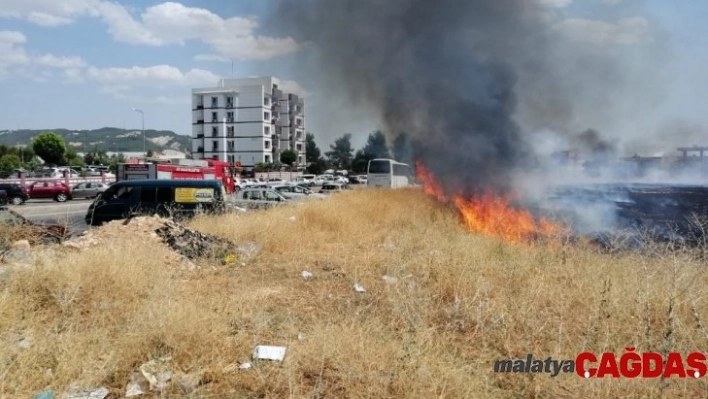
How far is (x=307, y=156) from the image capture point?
257 feet

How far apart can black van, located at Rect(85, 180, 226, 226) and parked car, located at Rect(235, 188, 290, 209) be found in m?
2.73

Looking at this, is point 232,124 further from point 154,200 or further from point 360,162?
point 154,200

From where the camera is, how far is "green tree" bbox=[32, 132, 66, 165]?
181ft

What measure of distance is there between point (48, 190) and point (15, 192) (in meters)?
2.13

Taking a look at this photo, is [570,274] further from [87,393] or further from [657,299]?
[87,393]

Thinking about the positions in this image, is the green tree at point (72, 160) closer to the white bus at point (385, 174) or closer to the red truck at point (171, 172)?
the red truck at point (171, 172)

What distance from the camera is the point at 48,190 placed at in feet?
85.3

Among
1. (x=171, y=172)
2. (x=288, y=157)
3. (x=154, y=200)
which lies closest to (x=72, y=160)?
(x=288, y=157)

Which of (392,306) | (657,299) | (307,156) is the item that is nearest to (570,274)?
(657,299)

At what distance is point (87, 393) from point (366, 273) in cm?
405

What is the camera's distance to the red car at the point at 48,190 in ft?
84.7

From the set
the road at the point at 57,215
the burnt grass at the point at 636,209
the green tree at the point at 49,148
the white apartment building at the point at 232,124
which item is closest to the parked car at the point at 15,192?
the road at the point at 57,215

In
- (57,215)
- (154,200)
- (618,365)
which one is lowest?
(618,365)

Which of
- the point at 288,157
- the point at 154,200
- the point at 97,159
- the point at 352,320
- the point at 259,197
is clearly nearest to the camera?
the point at 352,320
